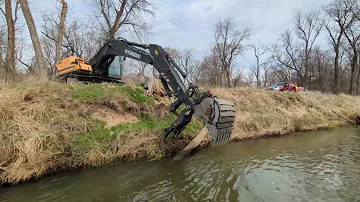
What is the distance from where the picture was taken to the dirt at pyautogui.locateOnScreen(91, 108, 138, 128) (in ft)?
27.9

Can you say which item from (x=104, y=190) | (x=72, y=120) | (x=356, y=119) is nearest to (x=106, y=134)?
(x=72, y=120)

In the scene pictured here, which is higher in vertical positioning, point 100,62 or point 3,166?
point 100,62

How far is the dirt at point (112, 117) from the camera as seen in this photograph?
27.9ft

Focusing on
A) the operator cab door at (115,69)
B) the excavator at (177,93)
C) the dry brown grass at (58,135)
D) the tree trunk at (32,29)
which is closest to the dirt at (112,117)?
the dry brown grass at (58,135)

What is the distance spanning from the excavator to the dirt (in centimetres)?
167

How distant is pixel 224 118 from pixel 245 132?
5.90 metres

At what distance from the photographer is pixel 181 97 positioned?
6.98 metres

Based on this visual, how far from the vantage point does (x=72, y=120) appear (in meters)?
7.71

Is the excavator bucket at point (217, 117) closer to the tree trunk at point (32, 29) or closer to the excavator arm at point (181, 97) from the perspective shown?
the excavator arm at point (181, 97)

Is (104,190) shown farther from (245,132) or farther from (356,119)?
(356,119)

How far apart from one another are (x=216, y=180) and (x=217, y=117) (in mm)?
1520

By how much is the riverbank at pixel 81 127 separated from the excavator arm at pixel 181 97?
123 centimetres

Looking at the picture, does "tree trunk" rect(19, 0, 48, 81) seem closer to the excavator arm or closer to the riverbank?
the riverbank

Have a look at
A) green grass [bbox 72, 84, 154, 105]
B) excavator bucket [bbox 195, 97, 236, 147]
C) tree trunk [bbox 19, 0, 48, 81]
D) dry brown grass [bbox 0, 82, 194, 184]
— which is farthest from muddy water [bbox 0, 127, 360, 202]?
tree trunk [bbox 19, 0, 48, 81]
